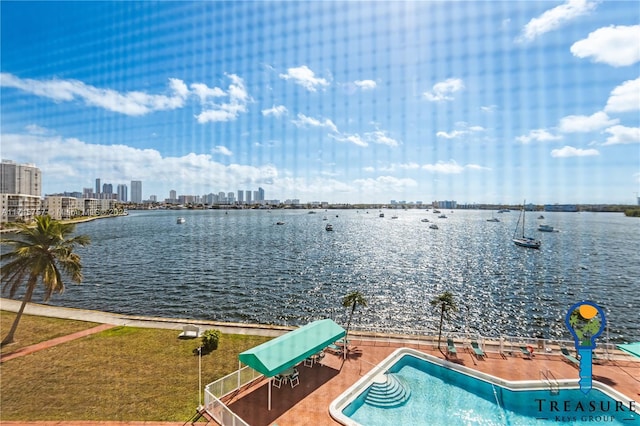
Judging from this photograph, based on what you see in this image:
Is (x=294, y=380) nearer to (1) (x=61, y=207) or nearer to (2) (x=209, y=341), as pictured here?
(2) (x=209, y=341)

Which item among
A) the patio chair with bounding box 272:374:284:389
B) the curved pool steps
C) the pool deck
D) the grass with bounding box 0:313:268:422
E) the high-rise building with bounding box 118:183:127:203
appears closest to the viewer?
the grass with bounding box 0:313:268:422

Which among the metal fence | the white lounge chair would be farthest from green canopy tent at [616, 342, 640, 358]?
the white lounge chair

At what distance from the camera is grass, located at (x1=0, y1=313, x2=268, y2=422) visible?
5.84 metres

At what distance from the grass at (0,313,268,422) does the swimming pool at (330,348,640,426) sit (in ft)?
11.5

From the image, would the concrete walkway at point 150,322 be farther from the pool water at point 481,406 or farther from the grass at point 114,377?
the pool water at point 481,406

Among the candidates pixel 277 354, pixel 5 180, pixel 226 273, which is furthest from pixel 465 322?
pixel 5 180

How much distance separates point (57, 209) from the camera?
35.7 feet

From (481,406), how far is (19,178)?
12008 millimetres

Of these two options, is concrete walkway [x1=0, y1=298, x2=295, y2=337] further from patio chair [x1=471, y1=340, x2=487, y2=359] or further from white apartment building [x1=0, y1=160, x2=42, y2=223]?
patio chair [x1=471, y1=340, x2=487, y2=359]

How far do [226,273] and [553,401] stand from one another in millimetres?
20362

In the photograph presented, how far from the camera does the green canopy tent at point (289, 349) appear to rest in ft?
20.7

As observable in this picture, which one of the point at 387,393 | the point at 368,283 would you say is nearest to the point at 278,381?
the point at 387,393

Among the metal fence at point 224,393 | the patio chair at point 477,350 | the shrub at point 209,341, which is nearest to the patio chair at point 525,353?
the patio chair at point 477,350

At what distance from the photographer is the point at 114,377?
705cm
